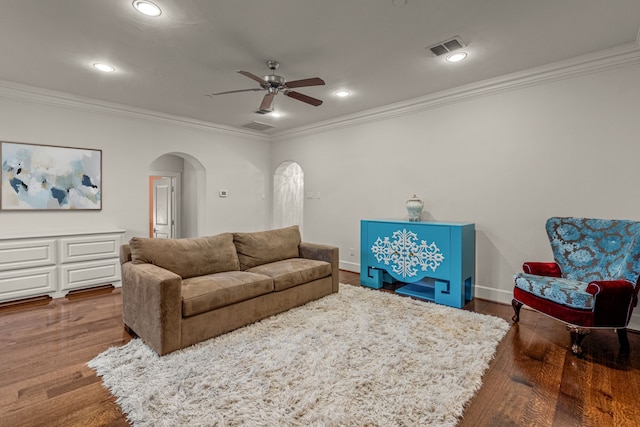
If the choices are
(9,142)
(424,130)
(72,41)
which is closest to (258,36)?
(72,41)

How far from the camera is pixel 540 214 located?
11.5 ft

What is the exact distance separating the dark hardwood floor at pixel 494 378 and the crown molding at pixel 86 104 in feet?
8.99

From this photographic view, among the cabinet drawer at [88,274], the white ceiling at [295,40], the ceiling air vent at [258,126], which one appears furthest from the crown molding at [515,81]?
the cabinet drawer at [88,274]

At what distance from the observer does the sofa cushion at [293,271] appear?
130 inches

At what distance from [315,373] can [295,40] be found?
2.80 m

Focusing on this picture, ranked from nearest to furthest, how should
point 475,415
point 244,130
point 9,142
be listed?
point 475,415 < point 9,142 < point 244,130

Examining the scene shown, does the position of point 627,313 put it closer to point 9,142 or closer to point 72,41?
point 72,41

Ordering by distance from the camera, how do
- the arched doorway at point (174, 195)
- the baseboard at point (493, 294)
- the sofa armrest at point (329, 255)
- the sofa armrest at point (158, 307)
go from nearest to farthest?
the sofa armrest at point (158, 307) < the baseboard at point (493, 294) < the sofa armrest at point (329, 255) < the arched doorway at point (174, 195)

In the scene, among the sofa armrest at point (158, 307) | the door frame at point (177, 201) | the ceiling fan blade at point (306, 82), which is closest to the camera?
the sofa armrest at point (158, 307)

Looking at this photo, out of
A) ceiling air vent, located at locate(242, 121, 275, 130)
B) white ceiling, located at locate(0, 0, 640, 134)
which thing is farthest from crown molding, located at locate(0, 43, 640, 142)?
ceiling air vent, located at locate(242, 121, 275, 130)

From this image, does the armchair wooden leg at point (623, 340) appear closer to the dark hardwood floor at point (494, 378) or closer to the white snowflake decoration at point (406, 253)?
the dark hardwood floor at point (494, 378)

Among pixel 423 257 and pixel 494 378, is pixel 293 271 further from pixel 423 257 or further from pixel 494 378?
pixel 494 378

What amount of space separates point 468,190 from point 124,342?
4171 mm

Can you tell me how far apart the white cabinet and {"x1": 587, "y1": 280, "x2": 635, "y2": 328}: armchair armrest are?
18.0 feet
